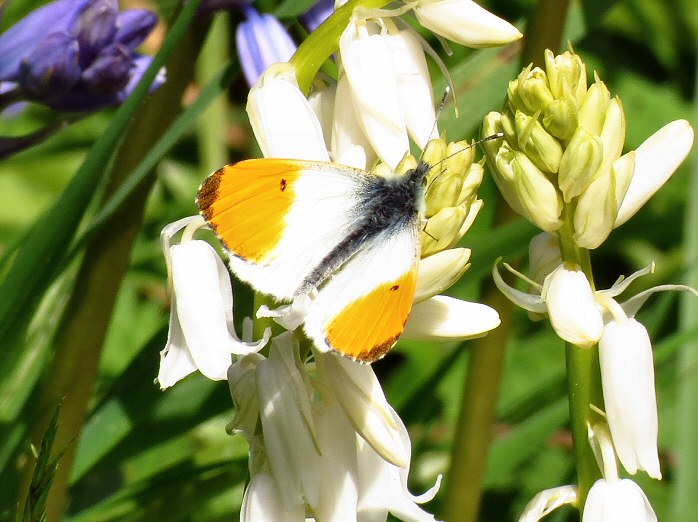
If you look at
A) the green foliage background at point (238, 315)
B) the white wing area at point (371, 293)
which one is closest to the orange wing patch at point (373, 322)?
the white wing area at point (371, 293)

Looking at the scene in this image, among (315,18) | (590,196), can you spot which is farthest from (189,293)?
(315,18)

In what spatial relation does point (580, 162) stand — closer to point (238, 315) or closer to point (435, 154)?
point (435, 154)

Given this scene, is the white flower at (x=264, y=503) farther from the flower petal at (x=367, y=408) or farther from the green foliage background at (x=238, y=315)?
the green foliage background at (x=238, y=315)

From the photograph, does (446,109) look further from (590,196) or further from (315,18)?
(590,196)

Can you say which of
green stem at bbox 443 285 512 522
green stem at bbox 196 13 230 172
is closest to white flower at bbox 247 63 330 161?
green stem at bbox 443 285 512 522

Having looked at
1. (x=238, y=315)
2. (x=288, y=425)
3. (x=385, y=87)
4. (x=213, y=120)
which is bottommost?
(x=213, y=120)

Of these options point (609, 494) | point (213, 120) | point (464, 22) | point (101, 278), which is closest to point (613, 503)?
point (609, 494)
